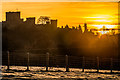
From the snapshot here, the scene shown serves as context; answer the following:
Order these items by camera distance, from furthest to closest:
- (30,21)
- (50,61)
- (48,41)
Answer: (30,21) → (48,41) → (50,61)

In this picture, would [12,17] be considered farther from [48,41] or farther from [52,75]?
[52,75]

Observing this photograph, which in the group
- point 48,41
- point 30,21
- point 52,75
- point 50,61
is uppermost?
point 30,21

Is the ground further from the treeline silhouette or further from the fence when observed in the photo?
the treeline silhouette

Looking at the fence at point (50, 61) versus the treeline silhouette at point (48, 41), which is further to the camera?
the treeline silhouette at point (48, 41)

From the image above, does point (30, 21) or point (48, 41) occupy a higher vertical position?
point (30, 21)

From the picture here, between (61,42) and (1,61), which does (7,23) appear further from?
(1,61)

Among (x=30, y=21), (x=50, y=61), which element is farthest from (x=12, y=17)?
(x=50, y=61)

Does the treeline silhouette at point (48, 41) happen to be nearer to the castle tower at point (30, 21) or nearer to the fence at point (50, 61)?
the castle tower at point (30, 21)

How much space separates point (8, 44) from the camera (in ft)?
231

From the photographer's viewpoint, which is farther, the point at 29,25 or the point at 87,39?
the point at 87,39

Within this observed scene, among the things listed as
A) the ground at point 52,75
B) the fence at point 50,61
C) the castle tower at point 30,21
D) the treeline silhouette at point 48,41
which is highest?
the castle tower at point 30,21

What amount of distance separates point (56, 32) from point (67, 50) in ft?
31.5

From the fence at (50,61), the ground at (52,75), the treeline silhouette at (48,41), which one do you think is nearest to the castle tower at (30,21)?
the treeline silhouette at (48,41)

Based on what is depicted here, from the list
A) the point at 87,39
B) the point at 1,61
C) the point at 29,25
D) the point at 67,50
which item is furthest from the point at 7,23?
the point at 1,61
